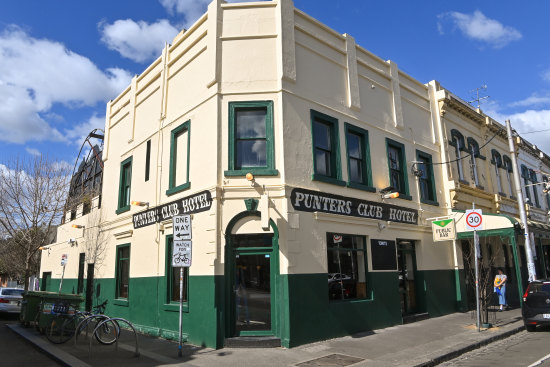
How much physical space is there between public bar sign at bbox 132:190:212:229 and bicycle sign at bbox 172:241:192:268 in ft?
5.40

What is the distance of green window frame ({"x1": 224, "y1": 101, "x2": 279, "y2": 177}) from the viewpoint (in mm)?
10504

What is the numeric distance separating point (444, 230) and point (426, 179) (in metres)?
2.57

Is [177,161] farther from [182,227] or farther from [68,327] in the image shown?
[68,327]

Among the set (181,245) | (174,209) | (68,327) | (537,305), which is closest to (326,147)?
(174,209)

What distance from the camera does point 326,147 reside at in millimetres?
11945

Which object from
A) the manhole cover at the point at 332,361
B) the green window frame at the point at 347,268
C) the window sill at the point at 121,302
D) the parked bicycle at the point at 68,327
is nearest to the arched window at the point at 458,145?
the green window frame at the point at 347,268

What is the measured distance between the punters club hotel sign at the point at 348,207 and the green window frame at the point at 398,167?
0.78 metres

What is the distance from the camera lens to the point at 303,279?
10.0 metres

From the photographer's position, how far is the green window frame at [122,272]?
14.6 meters

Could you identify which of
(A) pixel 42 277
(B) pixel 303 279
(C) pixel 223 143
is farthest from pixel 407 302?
(A) pixel 42 277

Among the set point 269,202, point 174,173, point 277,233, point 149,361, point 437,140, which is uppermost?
point 437,140

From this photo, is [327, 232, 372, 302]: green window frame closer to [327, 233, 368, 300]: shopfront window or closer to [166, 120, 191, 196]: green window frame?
[327, 233, 368, 300]: shopfront window

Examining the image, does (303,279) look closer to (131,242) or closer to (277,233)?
(277,233)

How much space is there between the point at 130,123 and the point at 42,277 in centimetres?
1501
